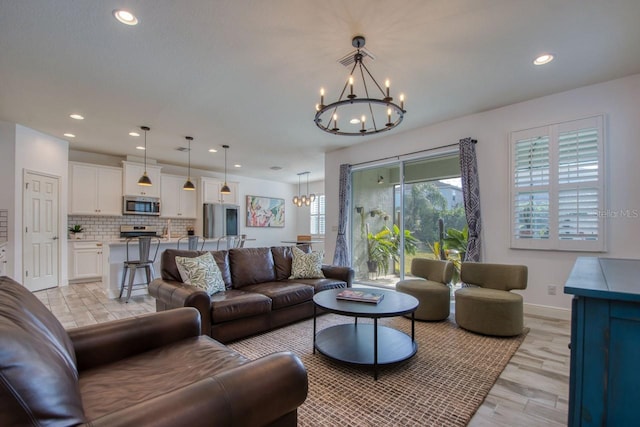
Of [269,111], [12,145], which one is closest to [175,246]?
[12,145]

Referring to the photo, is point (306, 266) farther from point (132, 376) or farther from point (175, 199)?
point (175, 199)

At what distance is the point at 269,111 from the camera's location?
4.17 meters

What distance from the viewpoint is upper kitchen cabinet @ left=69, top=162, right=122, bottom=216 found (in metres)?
5.99

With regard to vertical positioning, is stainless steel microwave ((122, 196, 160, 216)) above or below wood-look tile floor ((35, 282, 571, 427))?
above

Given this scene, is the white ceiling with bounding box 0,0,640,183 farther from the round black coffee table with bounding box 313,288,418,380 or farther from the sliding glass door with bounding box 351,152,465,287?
the round black coffee table with bounding box 313,288,418,380

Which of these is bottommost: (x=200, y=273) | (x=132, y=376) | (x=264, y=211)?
(x=132, y=376)

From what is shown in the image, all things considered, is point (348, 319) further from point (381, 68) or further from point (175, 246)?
point (175, 246)

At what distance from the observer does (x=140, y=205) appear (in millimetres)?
6754

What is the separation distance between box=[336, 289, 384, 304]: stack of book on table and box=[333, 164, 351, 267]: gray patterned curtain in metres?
2.95

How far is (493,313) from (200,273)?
10.0 ft

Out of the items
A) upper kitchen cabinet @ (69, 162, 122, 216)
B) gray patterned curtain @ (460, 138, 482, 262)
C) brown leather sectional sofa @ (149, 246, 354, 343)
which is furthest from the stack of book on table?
upper kitchen cabinet @ (69, 162, 122, 216)

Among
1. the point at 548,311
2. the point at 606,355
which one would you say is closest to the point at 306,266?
the point at 548,311

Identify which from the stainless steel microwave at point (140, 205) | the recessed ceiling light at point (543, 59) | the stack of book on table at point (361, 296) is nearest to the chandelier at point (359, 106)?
the recessed ceiling light at point (543, 59)

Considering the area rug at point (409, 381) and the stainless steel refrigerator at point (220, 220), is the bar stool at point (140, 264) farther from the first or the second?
the stainless steel refrigerator at point (220, 220)
